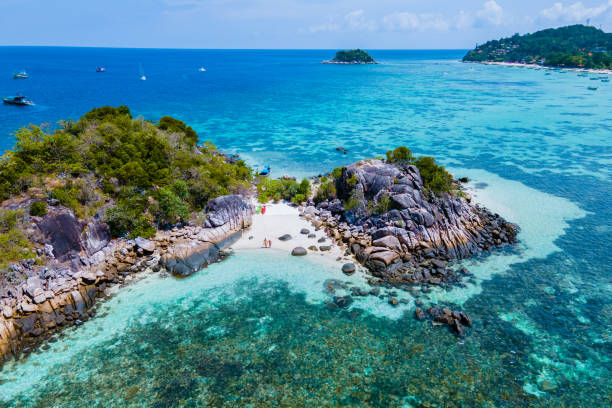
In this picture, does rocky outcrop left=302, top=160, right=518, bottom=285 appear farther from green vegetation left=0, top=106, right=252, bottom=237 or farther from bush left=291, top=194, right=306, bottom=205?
green vegetation left=0, top=106, right=252, bottom=237

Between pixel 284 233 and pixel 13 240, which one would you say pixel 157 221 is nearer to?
pixel 13 240

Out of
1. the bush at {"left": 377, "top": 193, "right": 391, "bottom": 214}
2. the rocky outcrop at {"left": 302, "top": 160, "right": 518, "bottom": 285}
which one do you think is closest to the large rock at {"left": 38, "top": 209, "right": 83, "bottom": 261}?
the rocky outcrop at {"left": 302, "top": 160, "right": 518, "bottom": 285}

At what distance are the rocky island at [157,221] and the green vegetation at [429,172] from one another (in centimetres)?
14

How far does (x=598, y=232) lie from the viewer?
38344 mm

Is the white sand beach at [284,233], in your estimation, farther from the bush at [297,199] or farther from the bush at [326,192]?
the bush at [326,192]

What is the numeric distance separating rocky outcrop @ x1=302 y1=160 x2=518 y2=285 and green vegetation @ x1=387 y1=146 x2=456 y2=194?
2.47ft

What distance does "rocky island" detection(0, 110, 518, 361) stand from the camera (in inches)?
1114

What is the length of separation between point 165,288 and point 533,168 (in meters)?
62.1

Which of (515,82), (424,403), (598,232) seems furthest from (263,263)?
(515,82)

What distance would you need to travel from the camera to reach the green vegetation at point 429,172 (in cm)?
3875

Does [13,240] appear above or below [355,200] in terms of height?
below

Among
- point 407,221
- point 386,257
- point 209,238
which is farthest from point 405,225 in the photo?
point 209,238

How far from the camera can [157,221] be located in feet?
125

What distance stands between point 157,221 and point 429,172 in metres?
33.0
